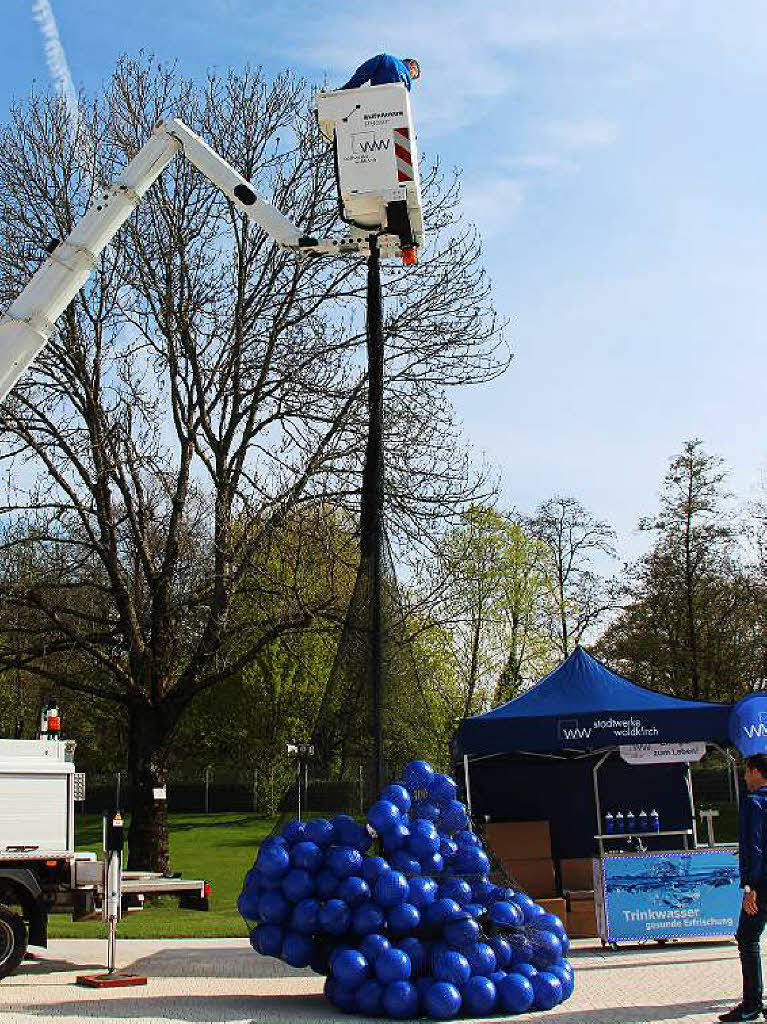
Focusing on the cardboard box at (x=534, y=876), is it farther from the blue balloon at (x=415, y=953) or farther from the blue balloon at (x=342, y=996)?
the blue balloon at (x=342, y=996)

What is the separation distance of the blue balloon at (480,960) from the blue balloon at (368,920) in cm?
72

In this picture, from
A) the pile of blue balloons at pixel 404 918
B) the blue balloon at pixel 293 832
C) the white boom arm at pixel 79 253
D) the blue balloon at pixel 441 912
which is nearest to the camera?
the pile of blue balloons at pixel 404 918

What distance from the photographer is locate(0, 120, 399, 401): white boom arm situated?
38.0 ft

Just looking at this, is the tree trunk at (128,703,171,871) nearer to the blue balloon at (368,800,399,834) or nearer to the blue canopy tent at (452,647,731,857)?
the blue canopy tent at (452,647,731,857)

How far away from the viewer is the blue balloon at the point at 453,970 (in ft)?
30.1

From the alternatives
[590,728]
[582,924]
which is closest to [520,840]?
[582,924]

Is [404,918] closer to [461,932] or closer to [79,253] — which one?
[461,932]

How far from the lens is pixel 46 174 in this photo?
20.5 m

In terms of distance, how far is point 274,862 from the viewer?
9.96 m

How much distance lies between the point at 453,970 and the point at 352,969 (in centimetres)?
79

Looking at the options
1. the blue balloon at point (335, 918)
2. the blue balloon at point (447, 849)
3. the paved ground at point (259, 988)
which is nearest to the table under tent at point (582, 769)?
the paved ground at point (259, 988)

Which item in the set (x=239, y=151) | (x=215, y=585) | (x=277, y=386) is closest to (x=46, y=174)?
(x=239, y=151)

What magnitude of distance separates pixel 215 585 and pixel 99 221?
9.38m

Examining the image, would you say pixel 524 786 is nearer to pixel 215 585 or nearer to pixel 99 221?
pixel 215 585
